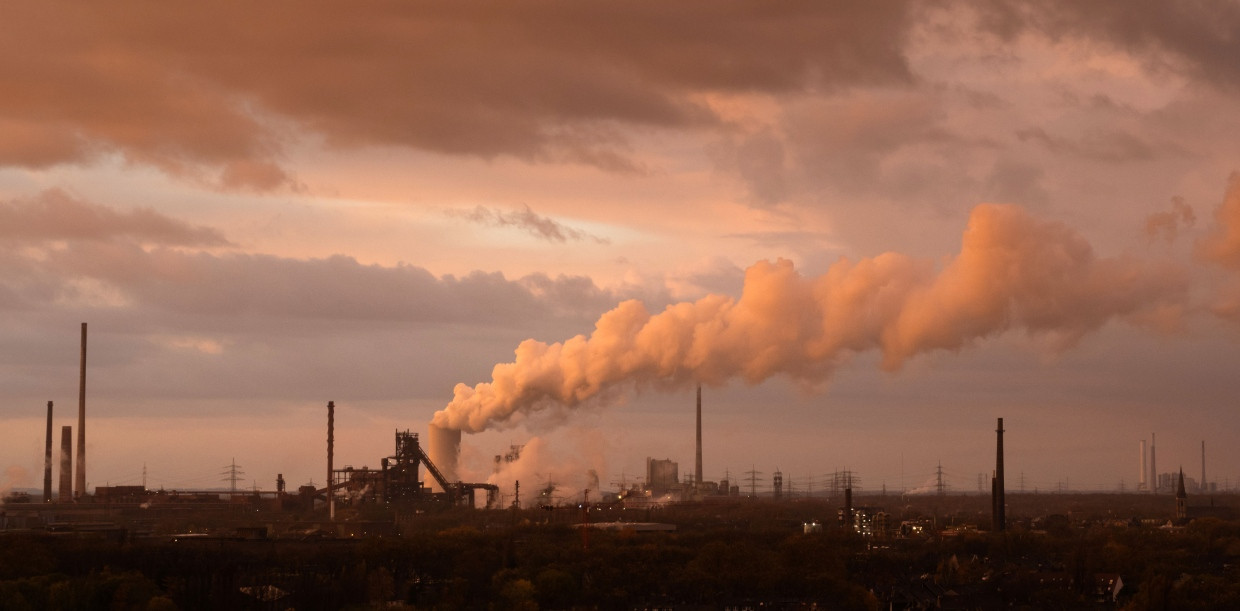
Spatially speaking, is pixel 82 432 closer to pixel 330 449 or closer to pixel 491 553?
pixel 330 449

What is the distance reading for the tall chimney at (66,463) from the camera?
183 m

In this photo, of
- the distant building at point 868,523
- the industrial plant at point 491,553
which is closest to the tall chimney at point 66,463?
the industrial plant at point 491,553

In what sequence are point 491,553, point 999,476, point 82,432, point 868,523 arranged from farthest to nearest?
1. point 82,432
2. point 868,523
3. point 999,476
4. point 491,553

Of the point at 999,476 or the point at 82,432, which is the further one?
the point at 82,432

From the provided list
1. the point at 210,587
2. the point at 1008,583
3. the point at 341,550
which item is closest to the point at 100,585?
the point at 210,587

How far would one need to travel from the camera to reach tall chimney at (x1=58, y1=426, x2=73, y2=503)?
183125 mm

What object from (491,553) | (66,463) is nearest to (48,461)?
(66,463)

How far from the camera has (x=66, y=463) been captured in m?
184

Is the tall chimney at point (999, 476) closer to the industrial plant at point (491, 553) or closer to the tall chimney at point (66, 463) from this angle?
the industrial plant at point (491, 553)

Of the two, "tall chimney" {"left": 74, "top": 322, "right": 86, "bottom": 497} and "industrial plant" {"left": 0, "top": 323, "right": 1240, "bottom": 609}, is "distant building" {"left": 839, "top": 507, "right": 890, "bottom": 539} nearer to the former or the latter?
"industrial plant" {"left": 0, "top": 323, "right": 1240, "bottom": 609}

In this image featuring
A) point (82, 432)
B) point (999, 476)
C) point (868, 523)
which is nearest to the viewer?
point (999, 476)

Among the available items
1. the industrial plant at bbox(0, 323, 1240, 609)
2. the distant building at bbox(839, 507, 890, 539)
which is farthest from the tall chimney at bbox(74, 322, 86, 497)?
the distant building at bbox(839, 507, 890, 539)

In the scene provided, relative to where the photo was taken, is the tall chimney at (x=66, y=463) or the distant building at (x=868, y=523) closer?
the distant building at (x=868, y=523)

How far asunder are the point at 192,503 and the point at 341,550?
235 feet
